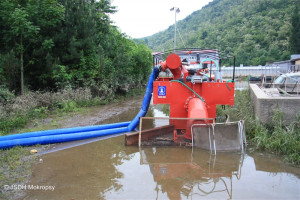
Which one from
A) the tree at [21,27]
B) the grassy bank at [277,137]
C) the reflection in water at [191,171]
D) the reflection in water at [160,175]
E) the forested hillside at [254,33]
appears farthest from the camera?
the forested hillside at [254,33]

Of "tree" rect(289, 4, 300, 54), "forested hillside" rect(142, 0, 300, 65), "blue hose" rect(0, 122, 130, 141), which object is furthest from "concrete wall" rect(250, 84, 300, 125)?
"forested hillside" rect(142, 0, 300, 65)

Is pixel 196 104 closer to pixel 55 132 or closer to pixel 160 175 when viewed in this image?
pixel 160 175

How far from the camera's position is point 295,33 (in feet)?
124

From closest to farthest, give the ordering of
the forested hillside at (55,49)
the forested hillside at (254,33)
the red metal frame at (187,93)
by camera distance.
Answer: the red metal frame at (187,93), the forested hillside at (55,49), the forested hillside at (254,33)

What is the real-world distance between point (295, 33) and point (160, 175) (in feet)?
137

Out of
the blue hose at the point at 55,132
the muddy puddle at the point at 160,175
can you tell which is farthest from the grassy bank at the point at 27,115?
the blue hose at the point at 55,132

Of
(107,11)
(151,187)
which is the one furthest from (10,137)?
(107,11)

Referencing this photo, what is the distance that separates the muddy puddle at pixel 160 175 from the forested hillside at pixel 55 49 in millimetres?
6374

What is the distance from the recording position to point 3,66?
32.5ft

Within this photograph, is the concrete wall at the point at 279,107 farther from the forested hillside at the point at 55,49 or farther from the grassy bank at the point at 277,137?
the forested hillside at the point at 55,49

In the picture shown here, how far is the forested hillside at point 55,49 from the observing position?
1005 cm

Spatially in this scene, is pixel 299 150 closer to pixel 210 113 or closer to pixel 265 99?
pixel 265 99

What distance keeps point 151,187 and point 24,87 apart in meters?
9.21

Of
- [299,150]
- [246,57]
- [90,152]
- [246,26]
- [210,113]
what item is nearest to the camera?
[299,150]
